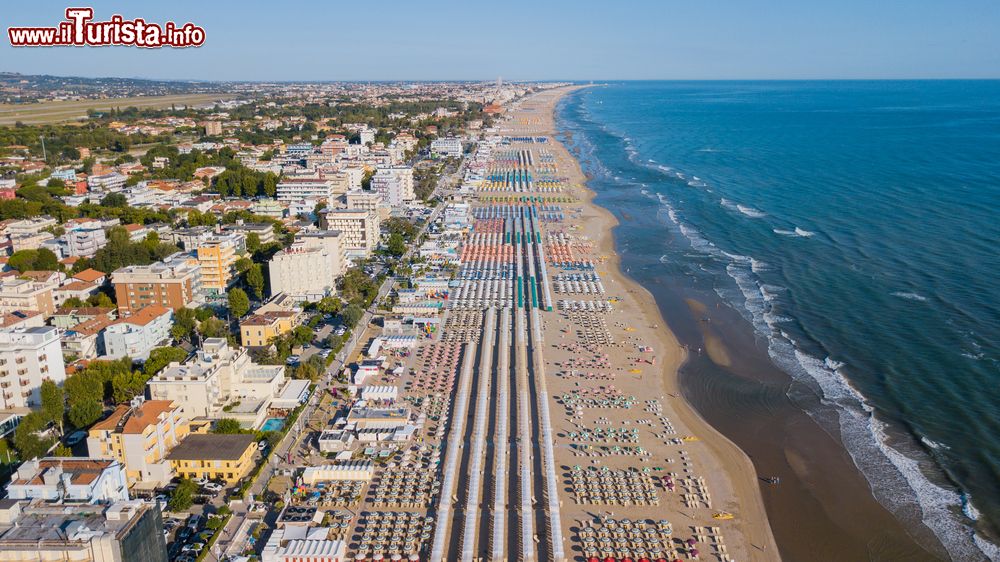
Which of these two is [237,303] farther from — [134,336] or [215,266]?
[134,336]

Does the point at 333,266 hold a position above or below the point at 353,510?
above

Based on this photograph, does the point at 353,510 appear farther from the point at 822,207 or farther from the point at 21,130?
the point at 21,130

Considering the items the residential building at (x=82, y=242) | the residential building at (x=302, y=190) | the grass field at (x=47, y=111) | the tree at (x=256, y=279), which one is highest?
the grass field at (x=47, y=111)

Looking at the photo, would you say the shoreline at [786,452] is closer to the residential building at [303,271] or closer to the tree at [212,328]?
the residential building at [303,271]

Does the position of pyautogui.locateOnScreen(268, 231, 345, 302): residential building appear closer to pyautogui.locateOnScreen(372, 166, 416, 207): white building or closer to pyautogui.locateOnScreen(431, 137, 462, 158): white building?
pyautogui.locateOnScreen(372, 166, 416, 207): white building

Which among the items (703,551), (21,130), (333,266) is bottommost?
(703,551)

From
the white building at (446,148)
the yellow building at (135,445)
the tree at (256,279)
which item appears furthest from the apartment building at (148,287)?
the white building at (446,148)

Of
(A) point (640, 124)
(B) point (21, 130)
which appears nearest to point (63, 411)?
(B) point (21, 130)
